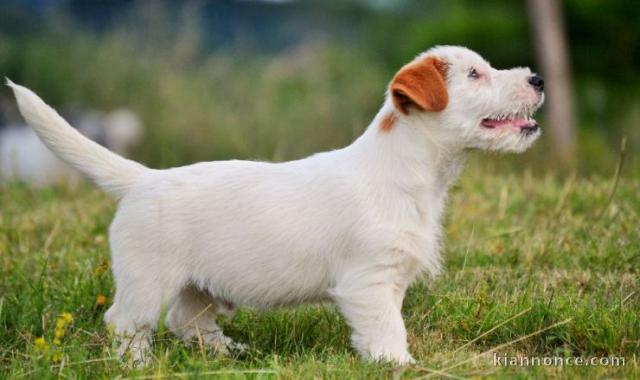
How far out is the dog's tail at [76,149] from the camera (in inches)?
156

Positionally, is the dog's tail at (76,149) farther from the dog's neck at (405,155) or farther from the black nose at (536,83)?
the black nose at (536,83)

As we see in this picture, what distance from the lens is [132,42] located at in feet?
39.8

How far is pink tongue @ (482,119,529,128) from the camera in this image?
393cm

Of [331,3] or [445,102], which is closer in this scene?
[445,102]

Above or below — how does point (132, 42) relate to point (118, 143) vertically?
above

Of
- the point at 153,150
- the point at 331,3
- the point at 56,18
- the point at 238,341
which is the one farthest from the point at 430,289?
the point at 331,3

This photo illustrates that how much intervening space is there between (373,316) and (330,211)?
1.52 ft

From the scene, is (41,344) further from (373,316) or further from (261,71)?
(261,71)

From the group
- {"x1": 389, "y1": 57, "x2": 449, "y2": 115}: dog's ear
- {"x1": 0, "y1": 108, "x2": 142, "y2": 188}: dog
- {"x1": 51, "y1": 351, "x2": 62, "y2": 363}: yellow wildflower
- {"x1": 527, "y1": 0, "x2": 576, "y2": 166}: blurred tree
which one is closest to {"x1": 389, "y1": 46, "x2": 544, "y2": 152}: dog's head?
{"x1": 389, "y1": 57, "x2": 449, "y2": 115}: dog's ear

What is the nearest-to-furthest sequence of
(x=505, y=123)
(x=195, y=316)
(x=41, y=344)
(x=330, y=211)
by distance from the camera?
(x=41, y=344) → (x=330, y=211) → (x=505, y=123) → (x=195, y=316)

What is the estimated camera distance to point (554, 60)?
13266 mm

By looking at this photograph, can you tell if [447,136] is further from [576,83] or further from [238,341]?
[576,83]

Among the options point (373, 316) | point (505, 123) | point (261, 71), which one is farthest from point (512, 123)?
point (261, 71)

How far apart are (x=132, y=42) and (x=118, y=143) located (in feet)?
5.95
